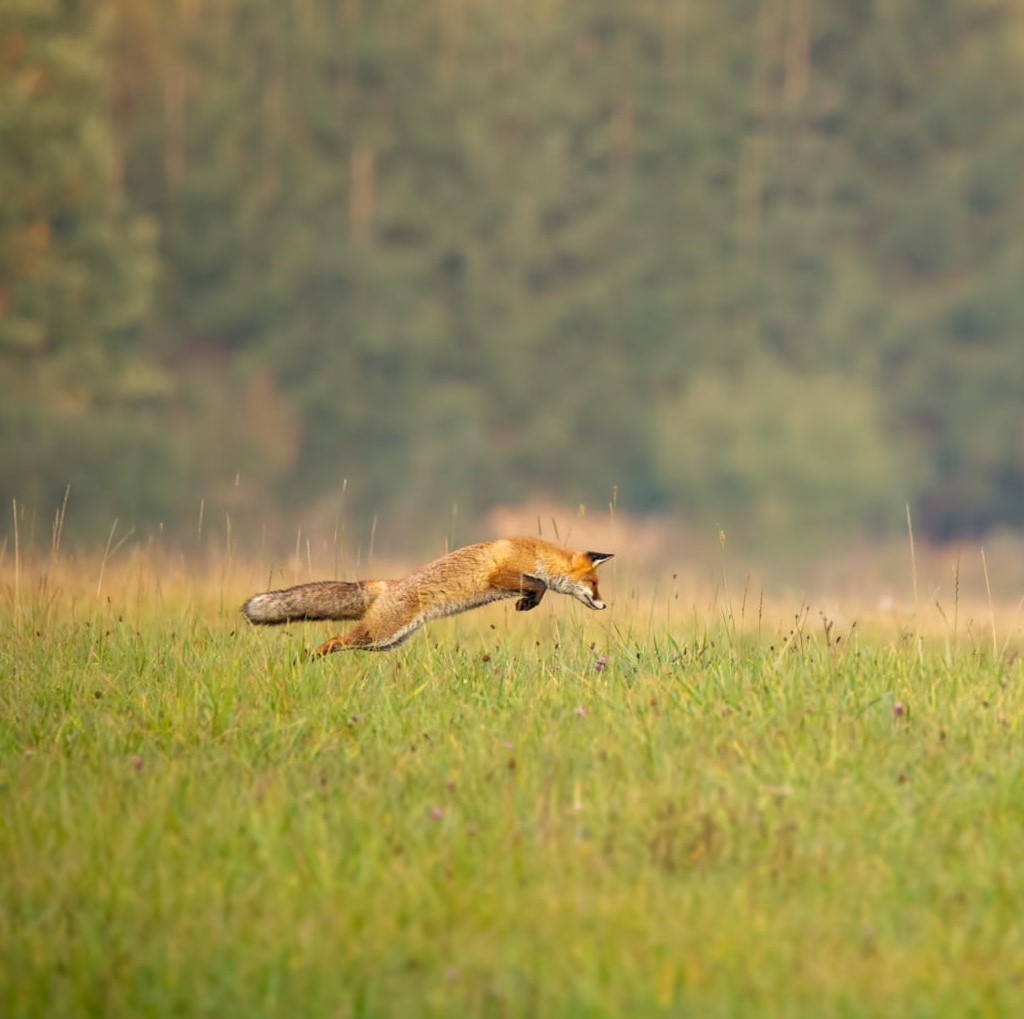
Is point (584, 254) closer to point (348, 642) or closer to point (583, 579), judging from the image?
point (583, 579)

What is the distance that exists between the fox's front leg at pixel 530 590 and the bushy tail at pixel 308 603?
76 cm

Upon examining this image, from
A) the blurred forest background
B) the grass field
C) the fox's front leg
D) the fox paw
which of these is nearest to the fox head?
the fox's front leg

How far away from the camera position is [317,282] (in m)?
39.6

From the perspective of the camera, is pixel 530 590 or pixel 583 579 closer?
pixel 530 590

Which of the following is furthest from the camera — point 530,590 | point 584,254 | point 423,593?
point 584,254

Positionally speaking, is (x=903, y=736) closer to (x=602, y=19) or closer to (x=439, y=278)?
(x=439, y=278)

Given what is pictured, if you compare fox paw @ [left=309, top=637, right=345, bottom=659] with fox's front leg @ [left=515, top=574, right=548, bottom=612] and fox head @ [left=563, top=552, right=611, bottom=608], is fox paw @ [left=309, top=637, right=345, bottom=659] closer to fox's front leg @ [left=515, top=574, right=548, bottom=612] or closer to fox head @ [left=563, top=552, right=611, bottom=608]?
fox's front leg @ [left=515, top=574, right=548, bottom=612]

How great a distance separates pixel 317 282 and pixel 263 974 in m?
35.8

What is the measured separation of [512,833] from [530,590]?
2.80 m

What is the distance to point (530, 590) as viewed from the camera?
823 cm

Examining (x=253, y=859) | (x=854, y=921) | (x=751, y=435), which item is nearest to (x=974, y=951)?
(x=854, y=921)

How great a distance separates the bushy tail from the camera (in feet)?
26.1

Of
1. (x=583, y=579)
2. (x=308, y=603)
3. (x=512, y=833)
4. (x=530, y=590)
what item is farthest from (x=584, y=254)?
(x=512, y=833)

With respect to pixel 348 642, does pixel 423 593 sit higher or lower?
higher
